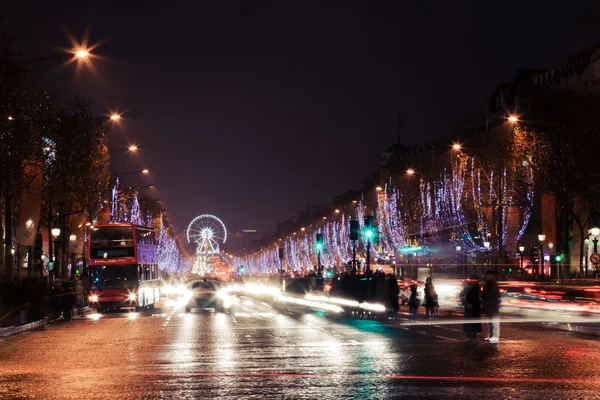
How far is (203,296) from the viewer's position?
51562mm

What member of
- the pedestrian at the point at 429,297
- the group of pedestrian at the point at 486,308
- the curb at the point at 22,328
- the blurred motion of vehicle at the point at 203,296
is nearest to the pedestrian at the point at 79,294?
the blurred motion of vehicle at the point at 203,296

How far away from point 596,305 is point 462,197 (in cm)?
4914

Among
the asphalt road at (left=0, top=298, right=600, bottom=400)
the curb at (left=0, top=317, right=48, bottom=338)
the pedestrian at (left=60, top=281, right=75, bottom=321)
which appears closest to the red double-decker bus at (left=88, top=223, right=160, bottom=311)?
the pedestrian at (left=60, top=281, right=75, bottom=321)

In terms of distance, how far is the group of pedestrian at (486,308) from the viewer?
2506cm

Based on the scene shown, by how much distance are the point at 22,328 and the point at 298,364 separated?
17.9m

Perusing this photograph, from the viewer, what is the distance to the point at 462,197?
8556cm

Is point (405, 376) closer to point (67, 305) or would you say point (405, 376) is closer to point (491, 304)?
point (491, 304)

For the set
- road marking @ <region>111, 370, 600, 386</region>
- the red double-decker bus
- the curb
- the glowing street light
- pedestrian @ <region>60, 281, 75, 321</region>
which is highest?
the glowing street light

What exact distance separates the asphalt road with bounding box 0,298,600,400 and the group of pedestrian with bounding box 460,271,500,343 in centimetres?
50

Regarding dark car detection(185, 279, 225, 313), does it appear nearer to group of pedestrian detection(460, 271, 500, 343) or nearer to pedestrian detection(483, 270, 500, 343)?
group of pedestrian detection(460, 271, 500, 343)

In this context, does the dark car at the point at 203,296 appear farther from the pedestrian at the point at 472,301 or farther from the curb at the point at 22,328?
the pedestrian at the point at 472,301

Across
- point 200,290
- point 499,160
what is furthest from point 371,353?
point 499,160

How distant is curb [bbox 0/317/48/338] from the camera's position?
32.0 m

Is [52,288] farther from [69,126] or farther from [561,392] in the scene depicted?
[561,392]
